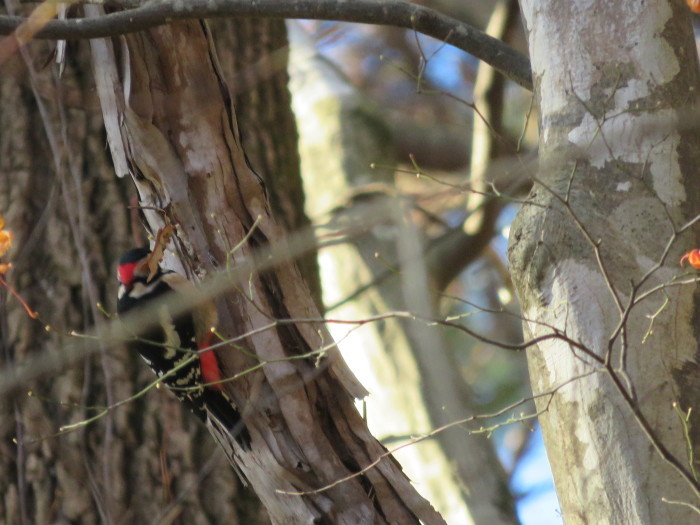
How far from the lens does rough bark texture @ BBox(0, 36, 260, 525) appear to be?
128 inches

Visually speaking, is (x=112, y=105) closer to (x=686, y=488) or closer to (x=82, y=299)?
(x=82, y=299)

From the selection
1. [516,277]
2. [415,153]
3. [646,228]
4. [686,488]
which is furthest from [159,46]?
[415,153]

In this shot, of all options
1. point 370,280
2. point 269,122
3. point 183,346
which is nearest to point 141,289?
point 183,346

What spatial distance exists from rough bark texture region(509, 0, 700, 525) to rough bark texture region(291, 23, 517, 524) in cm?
115

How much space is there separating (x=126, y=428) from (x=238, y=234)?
1.14 m

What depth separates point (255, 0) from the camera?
7.73ft

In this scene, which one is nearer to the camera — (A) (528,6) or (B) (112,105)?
(A) (528,6)

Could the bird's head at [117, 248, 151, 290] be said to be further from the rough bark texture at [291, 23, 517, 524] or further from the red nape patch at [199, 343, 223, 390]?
the rough bark texture at [291, 23, 517, 524]

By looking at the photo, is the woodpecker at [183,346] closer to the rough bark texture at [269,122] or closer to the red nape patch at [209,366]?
the red nape patch at [209,366]

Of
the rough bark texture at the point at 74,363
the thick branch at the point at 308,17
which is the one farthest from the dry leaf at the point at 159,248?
the thick branch at the point at 308,17

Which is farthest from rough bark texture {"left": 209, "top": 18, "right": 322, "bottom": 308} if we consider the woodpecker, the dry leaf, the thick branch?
the thick branch

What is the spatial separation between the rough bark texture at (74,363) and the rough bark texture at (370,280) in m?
0.83

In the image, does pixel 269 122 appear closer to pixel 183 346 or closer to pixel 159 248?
pixel 183 346

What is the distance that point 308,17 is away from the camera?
2408 mm
